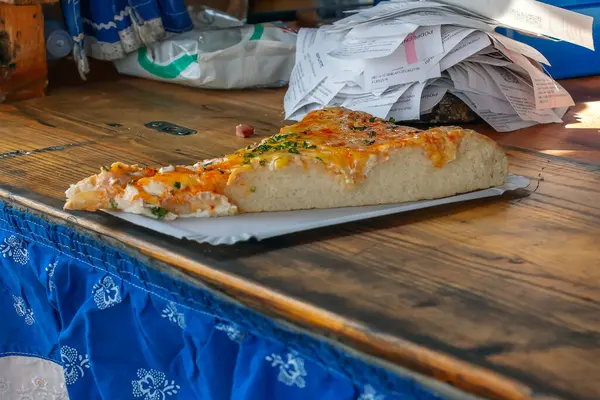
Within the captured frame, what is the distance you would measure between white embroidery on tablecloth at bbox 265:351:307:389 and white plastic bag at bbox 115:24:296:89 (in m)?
1.15

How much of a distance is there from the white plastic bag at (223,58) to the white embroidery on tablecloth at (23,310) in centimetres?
83

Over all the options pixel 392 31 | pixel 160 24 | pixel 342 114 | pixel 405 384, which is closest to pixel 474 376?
pixel 405 384

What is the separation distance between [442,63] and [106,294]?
78 cm

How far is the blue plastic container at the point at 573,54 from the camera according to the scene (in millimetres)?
1883

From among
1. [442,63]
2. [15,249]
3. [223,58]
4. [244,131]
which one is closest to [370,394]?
[15,249]

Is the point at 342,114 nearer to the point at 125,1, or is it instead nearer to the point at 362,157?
the point at 362,157

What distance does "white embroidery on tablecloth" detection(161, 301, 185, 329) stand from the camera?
82 centimetres


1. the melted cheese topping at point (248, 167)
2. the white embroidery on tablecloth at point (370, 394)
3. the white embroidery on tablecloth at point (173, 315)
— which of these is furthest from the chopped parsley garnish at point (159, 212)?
the white embroidery on tablecloth at point (370, 394)

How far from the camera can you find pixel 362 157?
35.8 inches

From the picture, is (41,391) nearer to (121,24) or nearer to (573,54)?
(121,24)

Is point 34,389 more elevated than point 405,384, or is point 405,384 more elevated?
point 405,384

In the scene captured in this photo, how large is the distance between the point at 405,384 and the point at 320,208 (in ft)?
1.14

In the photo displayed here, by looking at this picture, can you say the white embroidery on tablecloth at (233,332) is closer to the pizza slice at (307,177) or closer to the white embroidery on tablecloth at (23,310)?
the pizza slice at (307,177)

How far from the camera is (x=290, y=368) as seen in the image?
0.72 meters
